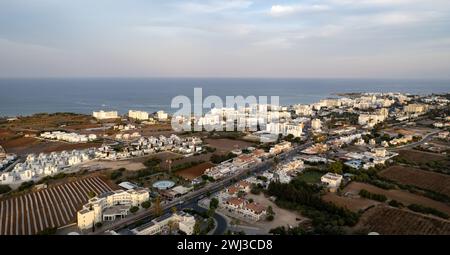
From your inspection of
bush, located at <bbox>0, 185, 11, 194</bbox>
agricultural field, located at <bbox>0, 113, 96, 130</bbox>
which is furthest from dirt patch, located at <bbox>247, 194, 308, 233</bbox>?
agricultural field, located at <bbox>0, 113, 96, 130</bbox>

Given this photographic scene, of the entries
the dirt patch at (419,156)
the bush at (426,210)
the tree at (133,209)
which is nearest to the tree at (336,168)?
the bush at (426,210)

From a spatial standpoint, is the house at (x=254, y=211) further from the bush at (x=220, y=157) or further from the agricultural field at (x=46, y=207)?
the bush at (x=220, y=157)

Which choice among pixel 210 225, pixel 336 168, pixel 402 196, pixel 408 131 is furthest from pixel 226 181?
pixel 408 131

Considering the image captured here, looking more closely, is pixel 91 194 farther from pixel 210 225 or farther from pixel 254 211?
pixel 254 211

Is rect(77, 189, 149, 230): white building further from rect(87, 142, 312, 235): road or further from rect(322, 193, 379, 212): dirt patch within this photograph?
rect(322, 193, 379, 212): dirt patch
